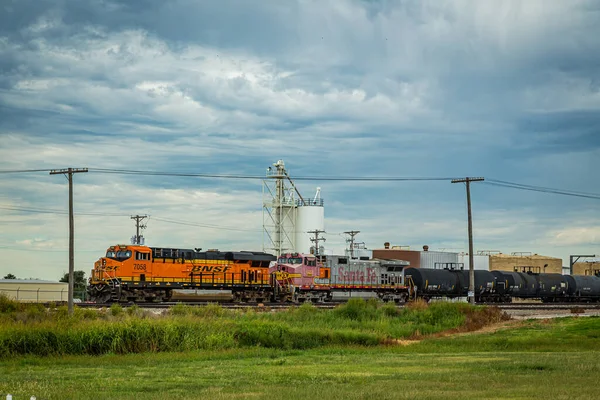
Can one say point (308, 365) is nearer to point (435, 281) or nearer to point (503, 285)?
point (435, 281)

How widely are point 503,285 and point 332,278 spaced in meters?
18.7

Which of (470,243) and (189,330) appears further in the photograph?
(470,243)

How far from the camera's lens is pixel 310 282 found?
56.6 metres

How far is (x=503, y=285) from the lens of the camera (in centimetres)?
6731

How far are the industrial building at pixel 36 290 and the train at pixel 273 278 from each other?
22.0m

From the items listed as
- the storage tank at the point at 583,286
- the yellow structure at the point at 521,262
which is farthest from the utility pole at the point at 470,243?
the yellow structure at the point at 521,262

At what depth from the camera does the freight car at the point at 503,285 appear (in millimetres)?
62969

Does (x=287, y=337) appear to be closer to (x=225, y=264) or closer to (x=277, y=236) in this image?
(x=225, y=264)

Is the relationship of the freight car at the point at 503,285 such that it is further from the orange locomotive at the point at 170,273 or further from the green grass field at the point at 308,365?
the green grass field at the point at 308,365

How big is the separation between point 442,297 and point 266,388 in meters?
53.0

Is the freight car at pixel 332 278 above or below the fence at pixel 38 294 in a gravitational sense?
above

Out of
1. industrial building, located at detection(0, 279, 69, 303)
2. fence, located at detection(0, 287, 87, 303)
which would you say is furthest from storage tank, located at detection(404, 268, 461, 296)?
industrial building, located at detection(0, 279, 69, 303)

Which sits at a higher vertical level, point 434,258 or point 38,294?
point 434,258

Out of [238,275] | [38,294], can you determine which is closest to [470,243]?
[238,275]
